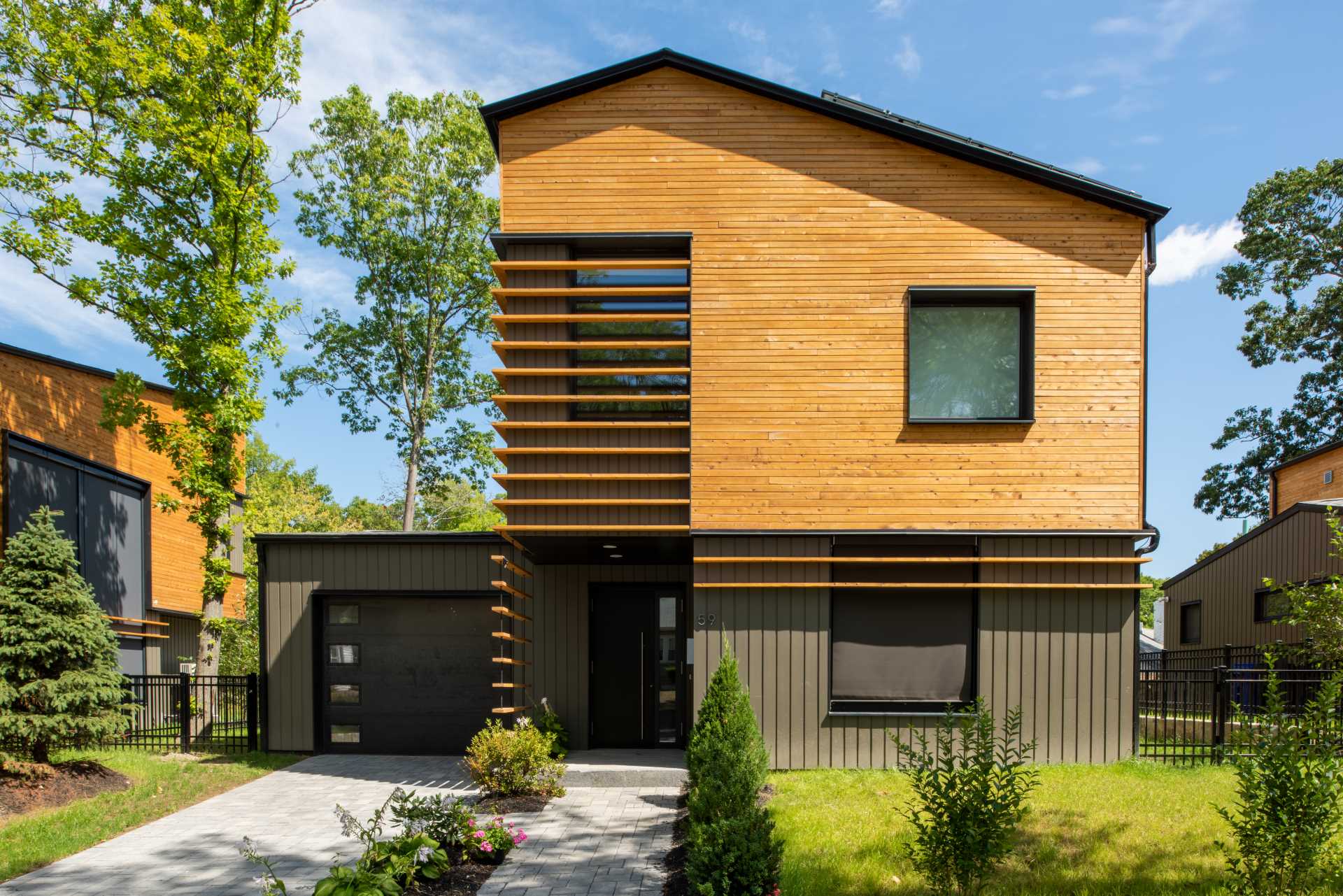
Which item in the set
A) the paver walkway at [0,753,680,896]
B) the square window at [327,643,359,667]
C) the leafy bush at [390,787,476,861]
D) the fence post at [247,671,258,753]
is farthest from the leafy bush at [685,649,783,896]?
the fence post at [247,671,258,753]

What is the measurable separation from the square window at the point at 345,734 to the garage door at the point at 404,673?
0.01m

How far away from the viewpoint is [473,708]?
12.7 m

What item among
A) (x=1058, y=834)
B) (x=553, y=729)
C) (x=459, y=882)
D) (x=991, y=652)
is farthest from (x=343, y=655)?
(x=1058, y=834)

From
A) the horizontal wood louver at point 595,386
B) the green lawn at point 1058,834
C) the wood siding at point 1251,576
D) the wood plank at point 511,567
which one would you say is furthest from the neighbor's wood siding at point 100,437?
the wood siding at point 1251,576

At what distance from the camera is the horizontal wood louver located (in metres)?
10.0

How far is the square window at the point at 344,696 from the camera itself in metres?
12.9

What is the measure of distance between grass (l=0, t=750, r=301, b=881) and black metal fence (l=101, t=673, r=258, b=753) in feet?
1.76

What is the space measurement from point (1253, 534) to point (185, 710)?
2094cm

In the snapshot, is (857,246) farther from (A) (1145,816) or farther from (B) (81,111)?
(B) (81,111)

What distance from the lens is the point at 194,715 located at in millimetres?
13812

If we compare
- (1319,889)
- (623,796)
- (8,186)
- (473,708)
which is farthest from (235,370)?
(1319,889)

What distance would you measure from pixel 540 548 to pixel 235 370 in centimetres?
769

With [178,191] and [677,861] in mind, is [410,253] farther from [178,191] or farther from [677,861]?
[677,861]

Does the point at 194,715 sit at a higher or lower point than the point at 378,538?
lower
